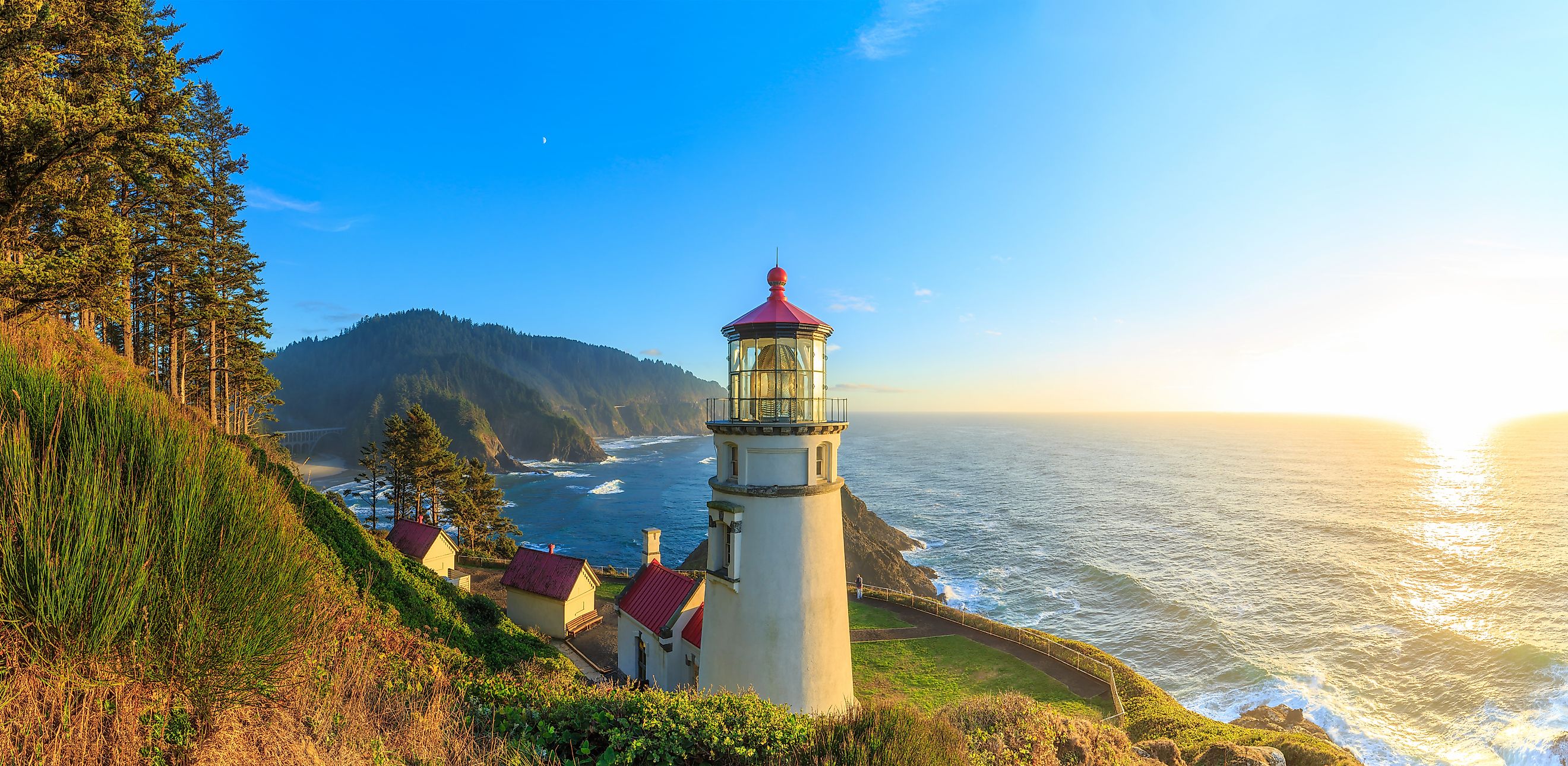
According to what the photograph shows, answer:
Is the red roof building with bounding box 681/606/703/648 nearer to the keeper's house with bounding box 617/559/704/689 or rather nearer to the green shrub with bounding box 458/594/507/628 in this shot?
the keeper's house with bounding box 617/559/704/689

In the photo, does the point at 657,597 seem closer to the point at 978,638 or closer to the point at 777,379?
the point at 777,379

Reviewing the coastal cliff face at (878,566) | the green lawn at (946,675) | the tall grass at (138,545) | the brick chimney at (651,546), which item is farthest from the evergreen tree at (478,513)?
the tall grass at (138,545)

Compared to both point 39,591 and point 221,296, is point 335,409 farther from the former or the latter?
point 39,591

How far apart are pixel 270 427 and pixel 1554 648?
19508cm

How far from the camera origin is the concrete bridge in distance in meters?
118

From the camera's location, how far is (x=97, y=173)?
38.1 feet

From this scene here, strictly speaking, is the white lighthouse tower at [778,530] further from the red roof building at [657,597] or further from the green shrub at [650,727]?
the red roof building at [657,597]

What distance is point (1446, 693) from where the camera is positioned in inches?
944

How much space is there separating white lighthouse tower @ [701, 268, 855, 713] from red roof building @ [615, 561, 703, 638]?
429cm

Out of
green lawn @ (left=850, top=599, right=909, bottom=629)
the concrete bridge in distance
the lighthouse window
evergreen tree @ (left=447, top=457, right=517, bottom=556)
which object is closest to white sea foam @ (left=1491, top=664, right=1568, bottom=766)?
green lawn @ (left=850, top=599, right=909, bottom=629)

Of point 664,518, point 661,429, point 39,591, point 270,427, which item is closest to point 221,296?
point 39,591

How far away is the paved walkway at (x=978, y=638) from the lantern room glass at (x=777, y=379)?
34.5ft

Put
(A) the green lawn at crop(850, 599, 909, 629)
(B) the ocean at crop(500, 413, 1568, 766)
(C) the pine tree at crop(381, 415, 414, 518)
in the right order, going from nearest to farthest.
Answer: (A) the green lawn at crop(850, 599, 909, 629) → (B) the ocean at crop(500, 413, 1568, 766) → (C) the pine tree at crop(381, 415, 414, 518)

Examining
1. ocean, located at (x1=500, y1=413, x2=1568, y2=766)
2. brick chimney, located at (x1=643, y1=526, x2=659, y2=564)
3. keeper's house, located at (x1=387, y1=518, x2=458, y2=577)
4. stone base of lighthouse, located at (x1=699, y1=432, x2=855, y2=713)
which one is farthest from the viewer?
ocean, located at (x1=500, y1=413, x2=1568, y2=766)
